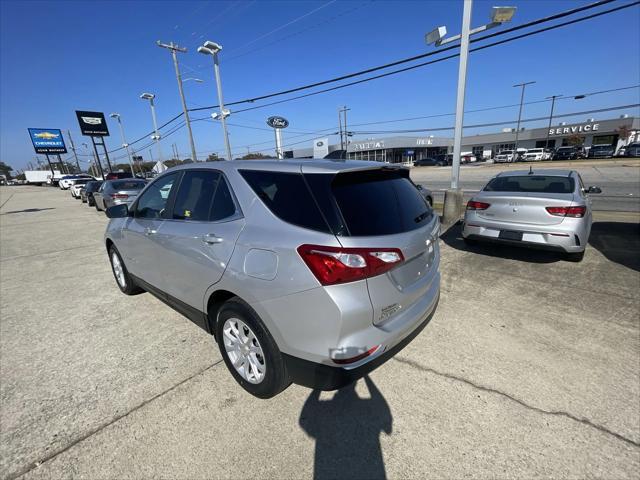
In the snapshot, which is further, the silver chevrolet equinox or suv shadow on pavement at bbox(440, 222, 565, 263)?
suv shadow on pavement at bbox(440, 222, 565, 263)

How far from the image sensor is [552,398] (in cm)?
228

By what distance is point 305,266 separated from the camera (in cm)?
182

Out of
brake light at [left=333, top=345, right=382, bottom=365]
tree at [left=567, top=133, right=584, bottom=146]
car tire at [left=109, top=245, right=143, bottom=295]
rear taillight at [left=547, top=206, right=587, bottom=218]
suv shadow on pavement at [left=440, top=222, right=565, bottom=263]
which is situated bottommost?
suv shadow on pavement at [left=440, top=222, right=565, bottom=263]

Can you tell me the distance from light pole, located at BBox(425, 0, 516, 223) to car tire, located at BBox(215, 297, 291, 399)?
7098mm

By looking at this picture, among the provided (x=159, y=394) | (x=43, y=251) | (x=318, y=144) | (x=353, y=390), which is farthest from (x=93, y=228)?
(x=318, y=144)

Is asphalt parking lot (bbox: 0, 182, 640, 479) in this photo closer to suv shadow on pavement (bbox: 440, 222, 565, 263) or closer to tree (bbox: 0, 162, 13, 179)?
suv shadow on pavement (bbox: 440, 222, 565, 263)

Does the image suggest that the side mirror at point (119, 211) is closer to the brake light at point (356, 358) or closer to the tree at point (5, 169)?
the brake light at point (356, 358)

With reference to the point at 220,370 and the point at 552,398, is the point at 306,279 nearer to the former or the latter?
the point at 220,370

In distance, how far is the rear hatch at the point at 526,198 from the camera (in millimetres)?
4539

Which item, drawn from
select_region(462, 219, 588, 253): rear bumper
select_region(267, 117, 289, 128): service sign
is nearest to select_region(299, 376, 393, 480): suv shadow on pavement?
select_region(462, 219, 588, 253): rear bumper

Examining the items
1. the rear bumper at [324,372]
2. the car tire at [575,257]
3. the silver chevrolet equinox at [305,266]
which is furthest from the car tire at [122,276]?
the car tire at [575,257]

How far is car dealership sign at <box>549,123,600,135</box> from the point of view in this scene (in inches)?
2143

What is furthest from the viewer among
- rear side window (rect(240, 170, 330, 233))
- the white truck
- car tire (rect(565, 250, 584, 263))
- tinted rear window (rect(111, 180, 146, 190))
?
the white truck

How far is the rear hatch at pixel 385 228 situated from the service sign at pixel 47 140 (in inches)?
3013
